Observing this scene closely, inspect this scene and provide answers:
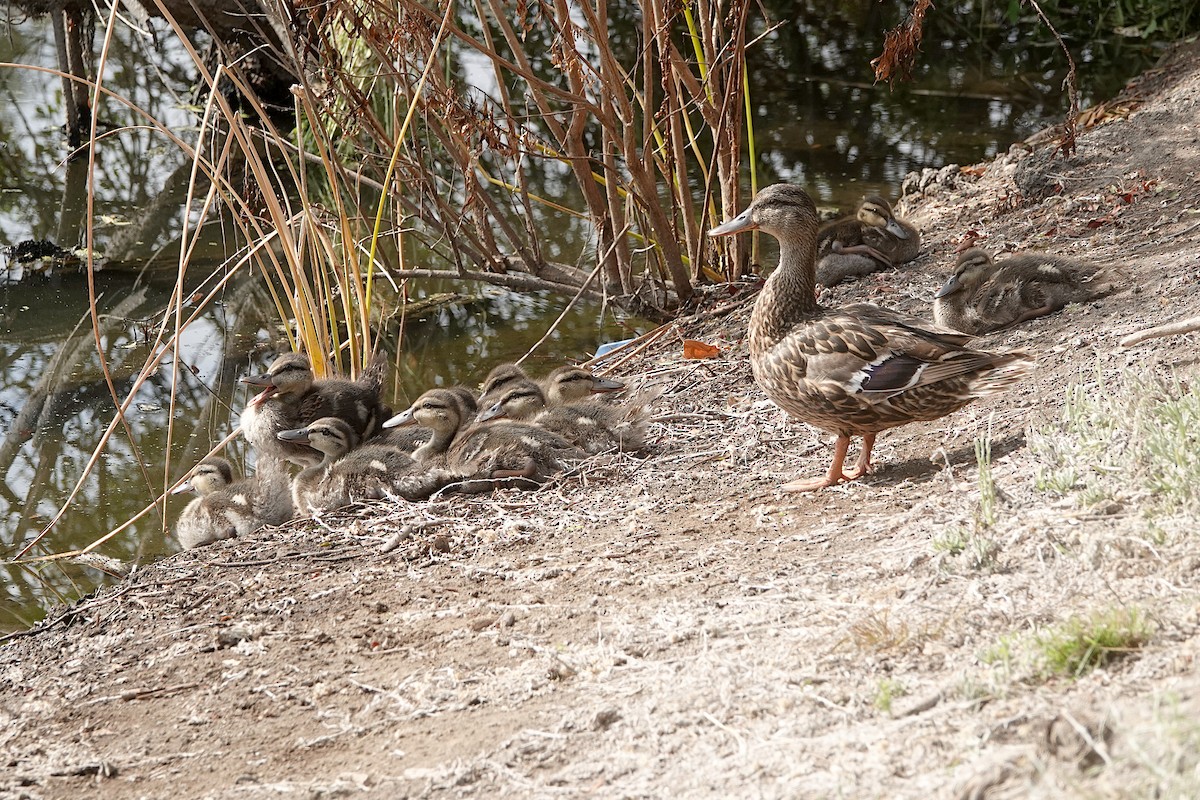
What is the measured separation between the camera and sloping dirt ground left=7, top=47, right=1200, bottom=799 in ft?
8.37

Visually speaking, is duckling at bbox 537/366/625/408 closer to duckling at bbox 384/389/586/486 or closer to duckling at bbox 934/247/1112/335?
duckling at bbox 384/389/586/486

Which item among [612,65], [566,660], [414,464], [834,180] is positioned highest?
[612,65]

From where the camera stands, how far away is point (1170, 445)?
3344mm

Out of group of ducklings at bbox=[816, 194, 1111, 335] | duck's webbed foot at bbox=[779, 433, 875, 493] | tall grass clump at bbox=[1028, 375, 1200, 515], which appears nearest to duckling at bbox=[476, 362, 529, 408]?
duck's webbed foot at bbox=[779, 433, 875, 493]

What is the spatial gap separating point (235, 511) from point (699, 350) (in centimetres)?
251

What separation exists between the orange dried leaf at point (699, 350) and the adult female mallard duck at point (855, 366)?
157 cm

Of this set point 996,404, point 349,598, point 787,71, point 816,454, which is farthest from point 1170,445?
point 787,71

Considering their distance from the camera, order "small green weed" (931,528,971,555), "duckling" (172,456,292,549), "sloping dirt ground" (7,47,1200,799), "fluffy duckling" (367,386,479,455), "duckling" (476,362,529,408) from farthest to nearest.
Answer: "duckling" (476,362,529,408) < "fluffy duckling" (367,386,479,455) < "duckling" (172,456,292,549) < "small green weed" (931,528,971,555) < "sloping dirt ground" (7,47,1200,799)

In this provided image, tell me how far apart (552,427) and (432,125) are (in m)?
2.15

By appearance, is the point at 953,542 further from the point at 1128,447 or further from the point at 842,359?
the point at 842,359

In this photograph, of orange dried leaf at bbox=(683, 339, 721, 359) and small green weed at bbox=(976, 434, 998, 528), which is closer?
small green weed at bbox=(976, 434, 998, 528)

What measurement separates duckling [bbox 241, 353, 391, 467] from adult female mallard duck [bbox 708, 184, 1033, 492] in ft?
6.57

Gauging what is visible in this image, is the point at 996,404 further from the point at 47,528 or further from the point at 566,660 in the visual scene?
the point at 47,528

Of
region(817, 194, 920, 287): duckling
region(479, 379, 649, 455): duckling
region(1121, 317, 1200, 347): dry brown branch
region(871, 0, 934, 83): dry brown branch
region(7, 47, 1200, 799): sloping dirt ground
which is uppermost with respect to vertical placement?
region(871, 0, 934, 83): dry brown branch
